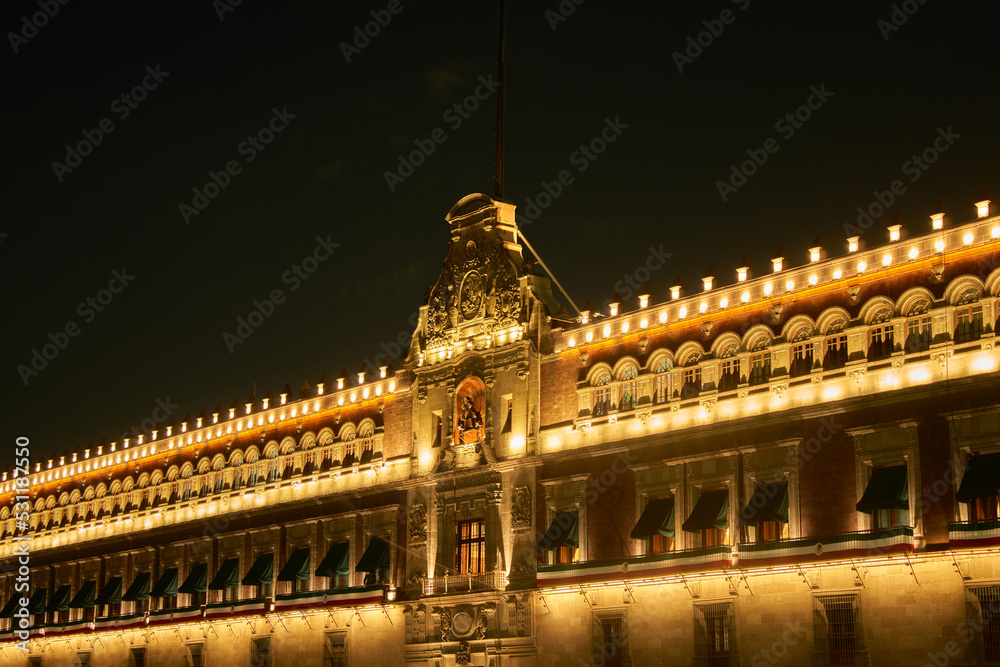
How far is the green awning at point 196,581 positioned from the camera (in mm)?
61438

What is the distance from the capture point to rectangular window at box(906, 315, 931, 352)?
38375 millimetres

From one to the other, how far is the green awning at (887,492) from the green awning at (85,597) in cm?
4541

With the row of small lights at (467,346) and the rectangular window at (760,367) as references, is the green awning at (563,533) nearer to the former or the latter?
the row of small lights at (467,346)

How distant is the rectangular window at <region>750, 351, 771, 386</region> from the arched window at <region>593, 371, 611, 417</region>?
6339 millimetres

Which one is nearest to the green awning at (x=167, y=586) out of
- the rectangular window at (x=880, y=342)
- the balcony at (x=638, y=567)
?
the balcony at (x=638, y=567)

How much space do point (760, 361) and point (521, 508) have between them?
37.5ft

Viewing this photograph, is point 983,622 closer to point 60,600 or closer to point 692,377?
point 692,377

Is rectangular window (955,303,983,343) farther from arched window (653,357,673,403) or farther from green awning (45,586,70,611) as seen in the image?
green awning (45,586,70,611)

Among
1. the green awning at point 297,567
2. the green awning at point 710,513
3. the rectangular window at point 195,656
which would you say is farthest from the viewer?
the rectangular window at point 195,656

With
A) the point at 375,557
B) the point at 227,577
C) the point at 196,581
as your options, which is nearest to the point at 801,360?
the point at 375,557

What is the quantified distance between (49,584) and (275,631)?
23.1 metres

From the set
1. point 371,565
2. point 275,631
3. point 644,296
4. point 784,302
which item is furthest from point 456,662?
point 784,302

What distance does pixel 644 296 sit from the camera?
4684 cm

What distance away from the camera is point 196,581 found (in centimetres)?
6184
